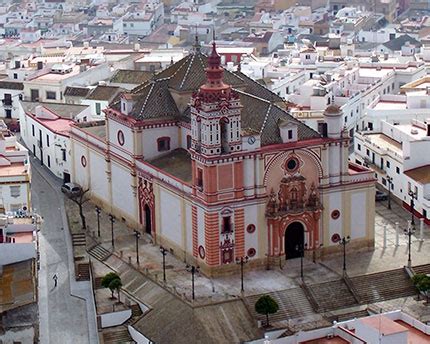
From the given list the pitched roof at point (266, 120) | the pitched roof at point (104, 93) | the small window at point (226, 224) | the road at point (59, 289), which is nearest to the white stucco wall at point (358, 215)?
the pitched roof at point (266, 120)

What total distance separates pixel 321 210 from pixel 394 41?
255 feet

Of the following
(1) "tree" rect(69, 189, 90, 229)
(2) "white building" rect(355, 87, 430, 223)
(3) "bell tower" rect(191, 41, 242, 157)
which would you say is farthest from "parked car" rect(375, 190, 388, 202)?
(1) "tree" rect(69, 189, 90, 229)

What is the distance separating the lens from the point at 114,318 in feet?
213

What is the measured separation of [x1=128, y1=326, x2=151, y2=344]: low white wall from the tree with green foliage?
16.0 metres

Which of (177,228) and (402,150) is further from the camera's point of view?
(402,150)

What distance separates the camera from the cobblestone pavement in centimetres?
6644

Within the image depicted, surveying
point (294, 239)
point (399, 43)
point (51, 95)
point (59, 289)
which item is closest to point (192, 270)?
point (294, 239)

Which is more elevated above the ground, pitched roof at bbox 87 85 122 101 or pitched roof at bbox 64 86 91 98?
pitched roof at bbox 87 85 122 101

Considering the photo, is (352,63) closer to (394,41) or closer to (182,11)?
(394,41)

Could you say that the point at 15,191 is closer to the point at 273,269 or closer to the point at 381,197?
the point at 273,269

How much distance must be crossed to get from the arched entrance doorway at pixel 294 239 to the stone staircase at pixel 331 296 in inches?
160

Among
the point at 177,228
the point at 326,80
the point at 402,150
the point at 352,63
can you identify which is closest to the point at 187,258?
the point at 177,228

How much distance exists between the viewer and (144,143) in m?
74.9

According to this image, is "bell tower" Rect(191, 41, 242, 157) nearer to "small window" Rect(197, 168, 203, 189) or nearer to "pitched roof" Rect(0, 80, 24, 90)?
"small window" Rect(197, 168, 203, 189)
